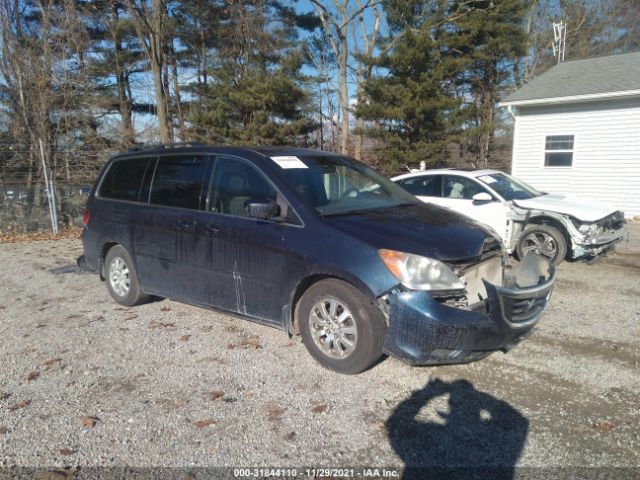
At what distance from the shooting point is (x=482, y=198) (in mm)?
7098

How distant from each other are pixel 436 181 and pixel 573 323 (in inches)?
149

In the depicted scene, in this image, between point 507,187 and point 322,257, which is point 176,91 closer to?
point 507,187

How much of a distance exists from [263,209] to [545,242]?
5.22 meters

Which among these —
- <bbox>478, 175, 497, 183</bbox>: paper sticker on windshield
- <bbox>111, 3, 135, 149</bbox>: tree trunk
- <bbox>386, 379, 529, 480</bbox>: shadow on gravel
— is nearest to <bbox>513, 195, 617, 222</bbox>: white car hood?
<bbox>478, 175, 497, 183</bbox>: paper sticker on windshield

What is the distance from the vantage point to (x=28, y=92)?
13.1 m

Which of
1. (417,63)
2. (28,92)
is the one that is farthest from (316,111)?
(28,92)

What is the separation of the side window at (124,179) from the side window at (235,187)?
1212 mm

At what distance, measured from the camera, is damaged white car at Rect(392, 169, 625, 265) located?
6.92m

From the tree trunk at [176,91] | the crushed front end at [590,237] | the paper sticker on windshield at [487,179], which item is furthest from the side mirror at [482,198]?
the tree trunk at [176,91]

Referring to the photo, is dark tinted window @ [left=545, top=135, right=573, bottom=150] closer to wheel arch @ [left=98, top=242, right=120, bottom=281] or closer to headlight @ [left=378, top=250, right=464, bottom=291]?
headlight @ [left=378, top=250, right=464, bottom=291]

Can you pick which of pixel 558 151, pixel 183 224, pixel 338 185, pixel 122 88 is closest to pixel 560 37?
pixel 558 151

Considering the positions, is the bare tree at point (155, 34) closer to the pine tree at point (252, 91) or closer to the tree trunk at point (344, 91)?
the pine tree at point (252, 91)

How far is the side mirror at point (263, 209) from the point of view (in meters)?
3.78

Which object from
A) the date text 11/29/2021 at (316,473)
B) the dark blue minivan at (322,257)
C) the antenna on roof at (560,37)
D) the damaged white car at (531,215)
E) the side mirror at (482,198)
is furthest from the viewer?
the antenna on roof at (560,37)
